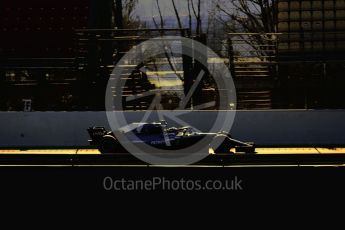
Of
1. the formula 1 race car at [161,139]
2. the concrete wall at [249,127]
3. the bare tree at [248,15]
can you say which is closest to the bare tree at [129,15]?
the bare tree at [248,15]

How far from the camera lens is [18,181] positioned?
734cm

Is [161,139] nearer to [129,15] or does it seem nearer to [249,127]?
[249,127]

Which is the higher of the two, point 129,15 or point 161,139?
point 129,15

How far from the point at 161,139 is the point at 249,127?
360cm

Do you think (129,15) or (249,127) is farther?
(129,15)

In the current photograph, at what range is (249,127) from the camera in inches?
712

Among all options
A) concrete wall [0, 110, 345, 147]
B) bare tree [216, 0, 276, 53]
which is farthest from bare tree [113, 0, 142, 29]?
concrete wall [0, 110, 345, 147]

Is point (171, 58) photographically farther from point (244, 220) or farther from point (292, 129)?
point (244, 220)

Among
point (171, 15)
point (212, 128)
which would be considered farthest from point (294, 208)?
point (171, 15)

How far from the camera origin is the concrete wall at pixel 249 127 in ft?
59.5

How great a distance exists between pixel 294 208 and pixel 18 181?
3062mm

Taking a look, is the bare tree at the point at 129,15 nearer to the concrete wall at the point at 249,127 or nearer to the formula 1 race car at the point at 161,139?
the concrete wall at the point at 249,127

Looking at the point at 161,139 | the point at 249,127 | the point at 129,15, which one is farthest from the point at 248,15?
the point at 161,139

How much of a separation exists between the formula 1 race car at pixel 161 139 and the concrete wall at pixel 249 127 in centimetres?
217
